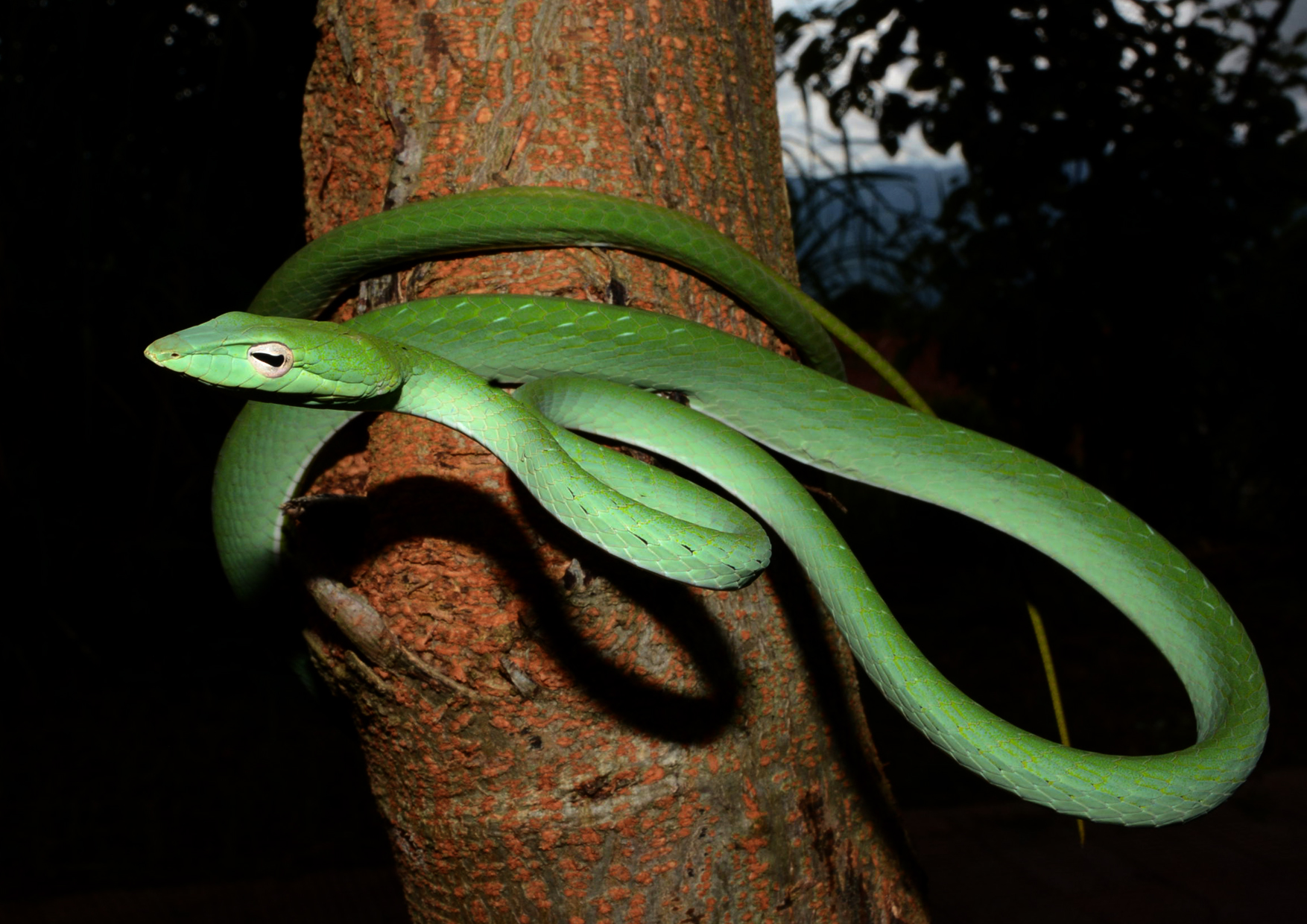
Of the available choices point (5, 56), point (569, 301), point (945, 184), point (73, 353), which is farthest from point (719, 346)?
point (945, 184)

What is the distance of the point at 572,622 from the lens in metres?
1.19

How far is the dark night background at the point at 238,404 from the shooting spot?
3.67m

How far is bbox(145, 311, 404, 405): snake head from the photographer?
1.09m

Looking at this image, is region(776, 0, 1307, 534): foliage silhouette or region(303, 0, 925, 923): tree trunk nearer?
region(303, 0, 925, 923): tree trunk

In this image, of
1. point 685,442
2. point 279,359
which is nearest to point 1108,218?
point 685,442

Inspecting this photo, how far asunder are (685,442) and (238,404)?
14.2 feet

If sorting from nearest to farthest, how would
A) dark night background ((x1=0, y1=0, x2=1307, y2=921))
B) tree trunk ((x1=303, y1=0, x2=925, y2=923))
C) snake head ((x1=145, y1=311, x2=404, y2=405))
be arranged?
snake head ((x1=145, y1=311, x2=404, y2=405)) → tree trunk ((x1=303, y1=0, x2=925, y2=923)) → dark night background ((x1=0, y1=0, x2=1307, y2=921))

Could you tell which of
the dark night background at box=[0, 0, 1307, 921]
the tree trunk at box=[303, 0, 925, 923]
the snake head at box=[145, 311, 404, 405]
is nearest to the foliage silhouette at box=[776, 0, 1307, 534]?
the dark night background at box=[0, 0, 1307, 921]

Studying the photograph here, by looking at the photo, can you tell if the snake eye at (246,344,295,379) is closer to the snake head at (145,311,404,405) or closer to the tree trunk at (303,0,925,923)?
the snake head at (145,311,404,405)

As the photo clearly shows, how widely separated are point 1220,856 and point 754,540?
354 centimetres

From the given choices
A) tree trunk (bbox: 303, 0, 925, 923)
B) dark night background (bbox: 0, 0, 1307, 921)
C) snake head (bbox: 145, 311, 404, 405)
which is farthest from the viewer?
dark night background (bbox: 0, 0, 1307, 921)

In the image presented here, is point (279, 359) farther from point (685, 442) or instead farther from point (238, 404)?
point (238, 404)

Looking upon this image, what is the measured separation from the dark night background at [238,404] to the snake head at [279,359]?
2718 mm

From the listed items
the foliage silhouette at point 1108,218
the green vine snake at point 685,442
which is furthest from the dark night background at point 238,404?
the green vine snake at point 685,442
